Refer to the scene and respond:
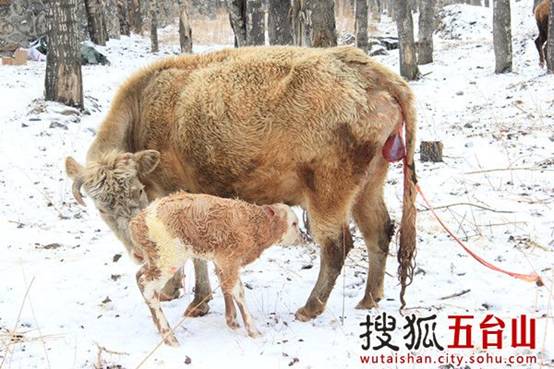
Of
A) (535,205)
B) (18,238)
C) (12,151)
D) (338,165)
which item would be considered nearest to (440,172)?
(535,205)

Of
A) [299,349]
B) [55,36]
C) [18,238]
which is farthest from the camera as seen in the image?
[55,36]

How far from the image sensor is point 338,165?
13.7ft

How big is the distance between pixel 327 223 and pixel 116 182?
1.55 meters

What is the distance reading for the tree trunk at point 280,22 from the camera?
8336 mm

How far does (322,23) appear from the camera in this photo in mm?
7016

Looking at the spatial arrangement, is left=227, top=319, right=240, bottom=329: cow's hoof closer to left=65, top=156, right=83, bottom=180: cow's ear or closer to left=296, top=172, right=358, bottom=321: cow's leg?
left=296, top=172, right=358, bottom=321: cow's leg

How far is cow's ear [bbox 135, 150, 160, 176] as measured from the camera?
4312 mm

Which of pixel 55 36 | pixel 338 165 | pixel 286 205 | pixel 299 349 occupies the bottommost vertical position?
pixel 299 349

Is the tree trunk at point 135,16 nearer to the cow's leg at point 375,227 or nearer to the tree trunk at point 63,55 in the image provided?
the tree trunk at point 63,55

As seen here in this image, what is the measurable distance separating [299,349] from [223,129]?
1745 mm

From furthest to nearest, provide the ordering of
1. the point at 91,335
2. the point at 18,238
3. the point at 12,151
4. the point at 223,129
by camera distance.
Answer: the point at 12,151, the point at 18,238, the point at 223,129, the point at 91,335

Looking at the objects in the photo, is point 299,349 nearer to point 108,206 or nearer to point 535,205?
point 108,206

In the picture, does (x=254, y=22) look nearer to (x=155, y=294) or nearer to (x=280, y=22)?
(x=280, y=22)

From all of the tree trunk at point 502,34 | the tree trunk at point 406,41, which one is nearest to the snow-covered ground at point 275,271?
the tree trunk at point 502,34
